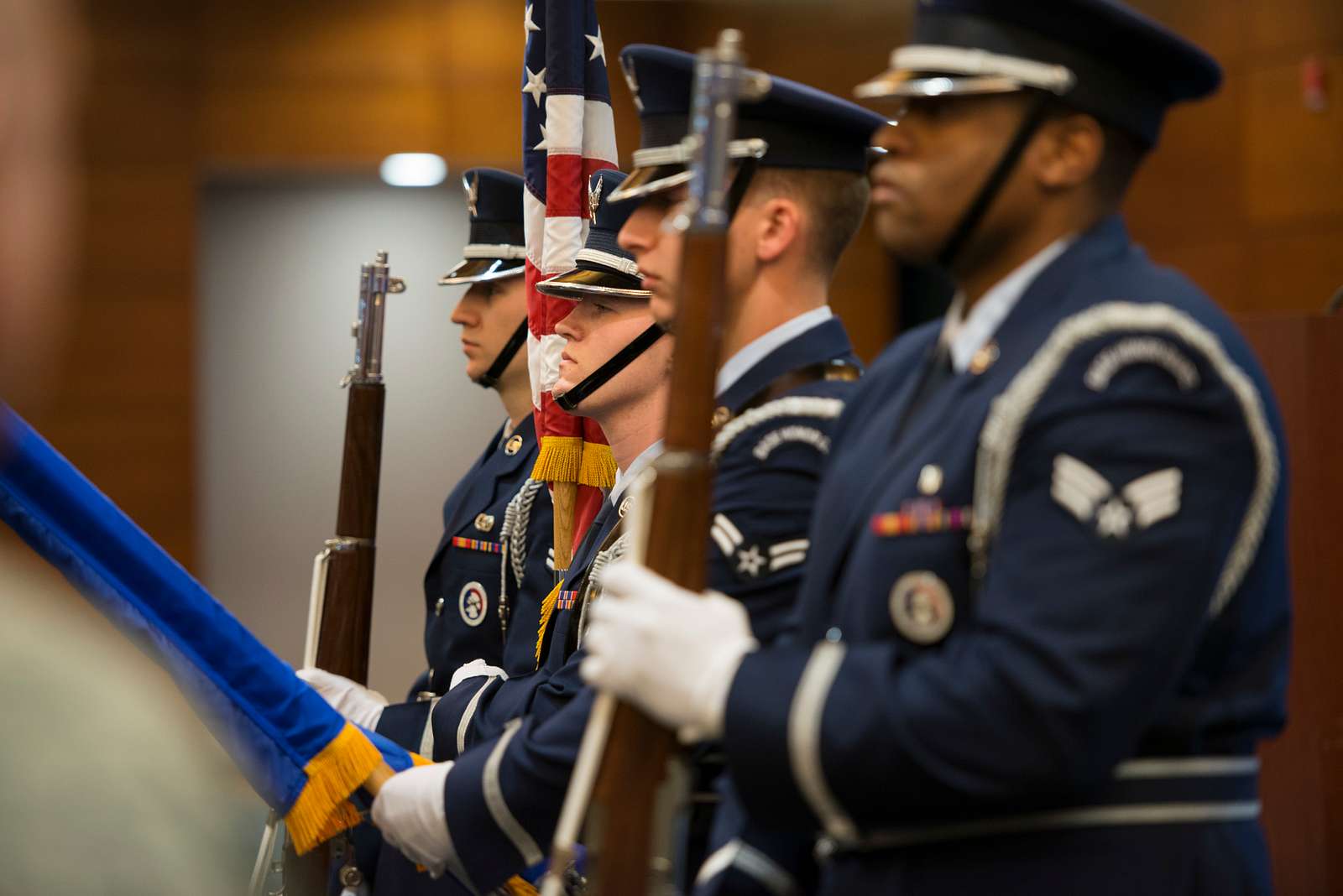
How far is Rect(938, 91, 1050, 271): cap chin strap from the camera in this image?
4.53 ft

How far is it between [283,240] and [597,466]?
4206 mm

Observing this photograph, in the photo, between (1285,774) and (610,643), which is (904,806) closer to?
(610,643)

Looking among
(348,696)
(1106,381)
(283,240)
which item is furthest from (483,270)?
(283,240)

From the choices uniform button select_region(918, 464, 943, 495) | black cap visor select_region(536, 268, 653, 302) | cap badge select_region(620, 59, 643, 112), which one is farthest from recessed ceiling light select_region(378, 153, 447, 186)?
uniform button select_region(918, 464, 943, 495)

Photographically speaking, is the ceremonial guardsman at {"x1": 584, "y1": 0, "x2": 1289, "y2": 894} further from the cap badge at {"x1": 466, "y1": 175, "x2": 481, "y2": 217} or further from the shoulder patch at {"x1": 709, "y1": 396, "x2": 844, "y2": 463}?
the cap badge at {"x1": 466, "y1": 175, "x2": 481, "y2": 217}

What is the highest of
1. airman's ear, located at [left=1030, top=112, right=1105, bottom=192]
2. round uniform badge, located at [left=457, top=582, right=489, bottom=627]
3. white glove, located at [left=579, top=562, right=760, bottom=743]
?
airman's ear, located at [left=1030, top=112, right=1105, bottom=192]

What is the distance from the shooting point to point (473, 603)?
126 inches

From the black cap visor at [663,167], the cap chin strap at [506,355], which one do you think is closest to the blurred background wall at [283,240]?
the cap chin strap at [506,355]

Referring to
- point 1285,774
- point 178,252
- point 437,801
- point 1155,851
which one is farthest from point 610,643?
point 178,252

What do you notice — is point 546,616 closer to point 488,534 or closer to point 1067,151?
point 488,534

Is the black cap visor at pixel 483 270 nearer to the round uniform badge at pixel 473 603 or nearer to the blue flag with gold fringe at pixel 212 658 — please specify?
the round uniform badge at pixel 473 603

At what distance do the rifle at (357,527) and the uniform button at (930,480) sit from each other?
1760 millimetres

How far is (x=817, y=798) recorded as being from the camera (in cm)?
127

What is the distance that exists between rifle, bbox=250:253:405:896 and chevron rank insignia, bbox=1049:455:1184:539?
75.2 inches
